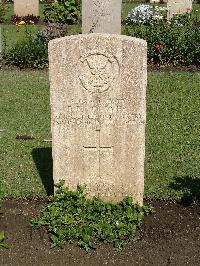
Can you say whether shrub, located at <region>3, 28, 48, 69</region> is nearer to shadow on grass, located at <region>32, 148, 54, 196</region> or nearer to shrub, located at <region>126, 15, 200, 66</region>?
shrub, located at <region>126, 15, 200, 66</region>

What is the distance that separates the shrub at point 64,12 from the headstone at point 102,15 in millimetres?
4732

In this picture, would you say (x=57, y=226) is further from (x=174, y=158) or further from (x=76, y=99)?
(x=174, y=158)

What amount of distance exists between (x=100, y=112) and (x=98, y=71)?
1.30ft

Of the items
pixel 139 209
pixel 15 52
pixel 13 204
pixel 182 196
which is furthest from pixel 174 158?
pixel 15 52

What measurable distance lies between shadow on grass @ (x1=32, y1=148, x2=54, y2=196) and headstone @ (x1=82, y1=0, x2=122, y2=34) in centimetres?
500

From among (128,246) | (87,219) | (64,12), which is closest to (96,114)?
(87,219)

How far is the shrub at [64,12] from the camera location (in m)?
16.1

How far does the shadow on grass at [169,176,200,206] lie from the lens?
5.61 m

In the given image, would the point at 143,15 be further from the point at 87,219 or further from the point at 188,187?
the point at 87,219

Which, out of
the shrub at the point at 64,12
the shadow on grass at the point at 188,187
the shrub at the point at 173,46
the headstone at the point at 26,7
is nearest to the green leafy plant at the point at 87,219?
the shadow on grass at the point at 188,187

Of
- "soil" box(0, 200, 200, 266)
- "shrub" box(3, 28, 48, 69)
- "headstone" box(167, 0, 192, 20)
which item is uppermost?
"headstone" box(167, 0, 192, 20)

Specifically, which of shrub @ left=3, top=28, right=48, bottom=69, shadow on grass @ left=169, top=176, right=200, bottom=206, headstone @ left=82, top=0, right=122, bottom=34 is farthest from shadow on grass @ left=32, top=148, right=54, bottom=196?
headstone @ left=82, top=0, right=122, bottom=34

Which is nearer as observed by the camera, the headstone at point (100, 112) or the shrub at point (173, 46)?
the headstone at point (100, 112)

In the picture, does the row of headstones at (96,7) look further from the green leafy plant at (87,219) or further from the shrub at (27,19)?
the green leafy plant at (87,219)
